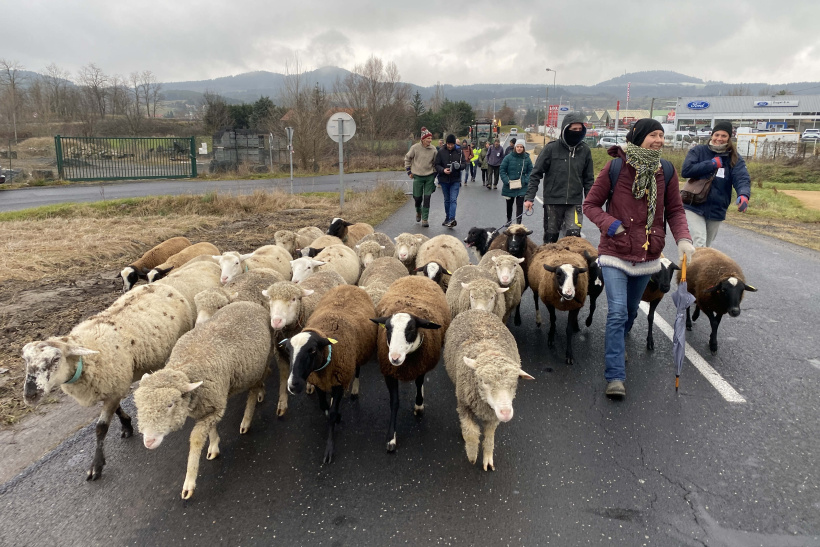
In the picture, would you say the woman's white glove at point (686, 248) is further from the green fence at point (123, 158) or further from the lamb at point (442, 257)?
the green fence at point (123, 158)

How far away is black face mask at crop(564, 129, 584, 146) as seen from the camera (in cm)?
667

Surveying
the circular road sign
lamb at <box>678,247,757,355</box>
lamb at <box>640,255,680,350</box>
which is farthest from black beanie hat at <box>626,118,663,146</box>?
the circular road sign

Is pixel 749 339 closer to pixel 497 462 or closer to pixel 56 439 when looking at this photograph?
pixel 497 462

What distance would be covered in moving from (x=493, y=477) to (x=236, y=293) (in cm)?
321

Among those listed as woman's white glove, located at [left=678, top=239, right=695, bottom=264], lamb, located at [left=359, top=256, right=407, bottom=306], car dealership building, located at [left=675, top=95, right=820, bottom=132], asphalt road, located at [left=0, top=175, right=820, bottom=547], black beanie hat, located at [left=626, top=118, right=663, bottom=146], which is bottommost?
asphalt road, located at [left=0, top=175, right=820, bottom=547]

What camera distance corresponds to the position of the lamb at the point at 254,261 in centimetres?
599

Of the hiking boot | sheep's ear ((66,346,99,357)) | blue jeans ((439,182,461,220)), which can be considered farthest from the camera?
blue jeans ((439,182,461,220))

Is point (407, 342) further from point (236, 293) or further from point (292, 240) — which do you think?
point (292, 240)

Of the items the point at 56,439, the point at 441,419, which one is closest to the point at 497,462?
the point at 441,419

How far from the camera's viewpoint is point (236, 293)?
5082mm

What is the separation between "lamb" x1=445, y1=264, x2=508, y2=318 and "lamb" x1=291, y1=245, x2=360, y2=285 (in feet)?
5.50

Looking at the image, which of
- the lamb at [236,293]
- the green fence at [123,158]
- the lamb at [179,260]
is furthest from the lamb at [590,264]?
the green fence at [123,158]

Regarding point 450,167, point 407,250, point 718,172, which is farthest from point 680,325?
point 450,167

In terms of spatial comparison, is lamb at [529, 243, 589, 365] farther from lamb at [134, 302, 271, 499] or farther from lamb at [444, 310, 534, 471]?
lamb at [134, 302, 271, 499]
